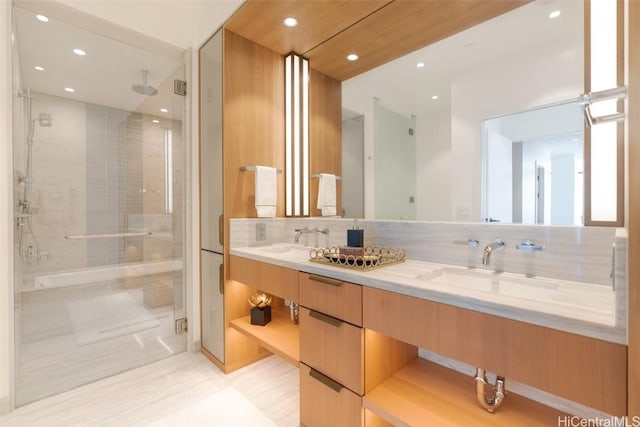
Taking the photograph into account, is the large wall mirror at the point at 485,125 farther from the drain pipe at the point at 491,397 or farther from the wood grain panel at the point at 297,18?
the drain pipe at the point at 491,397

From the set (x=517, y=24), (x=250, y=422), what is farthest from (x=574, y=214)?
(x=250, y=422)

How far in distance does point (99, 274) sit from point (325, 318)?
1.80 m

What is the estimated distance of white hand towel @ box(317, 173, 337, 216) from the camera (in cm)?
200

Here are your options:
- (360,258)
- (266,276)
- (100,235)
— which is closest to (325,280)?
(360,258)

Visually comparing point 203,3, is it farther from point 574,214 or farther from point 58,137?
point 574,214

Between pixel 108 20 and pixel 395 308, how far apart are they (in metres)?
2.35

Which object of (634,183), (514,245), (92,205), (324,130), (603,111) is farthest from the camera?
(324,130)

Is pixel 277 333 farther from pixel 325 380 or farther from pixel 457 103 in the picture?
pixel 457 103

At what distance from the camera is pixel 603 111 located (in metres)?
0.96

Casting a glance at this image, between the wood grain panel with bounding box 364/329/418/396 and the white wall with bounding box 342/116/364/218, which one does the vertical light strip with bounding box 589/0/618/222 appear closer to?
the wood grain panel with bounding box 364/329/418/396

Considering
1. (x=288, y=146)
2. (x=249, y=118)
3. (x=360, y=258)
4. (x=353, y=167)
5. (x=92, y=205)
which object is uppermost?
(x=249, y=118)

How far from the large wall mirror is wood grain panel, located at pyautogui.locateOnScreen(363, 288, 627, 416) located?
1.95ft

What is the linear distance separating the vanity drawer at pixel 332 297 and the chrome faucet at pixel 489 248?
53cm

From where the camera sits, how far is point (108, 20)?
1.78 metres
